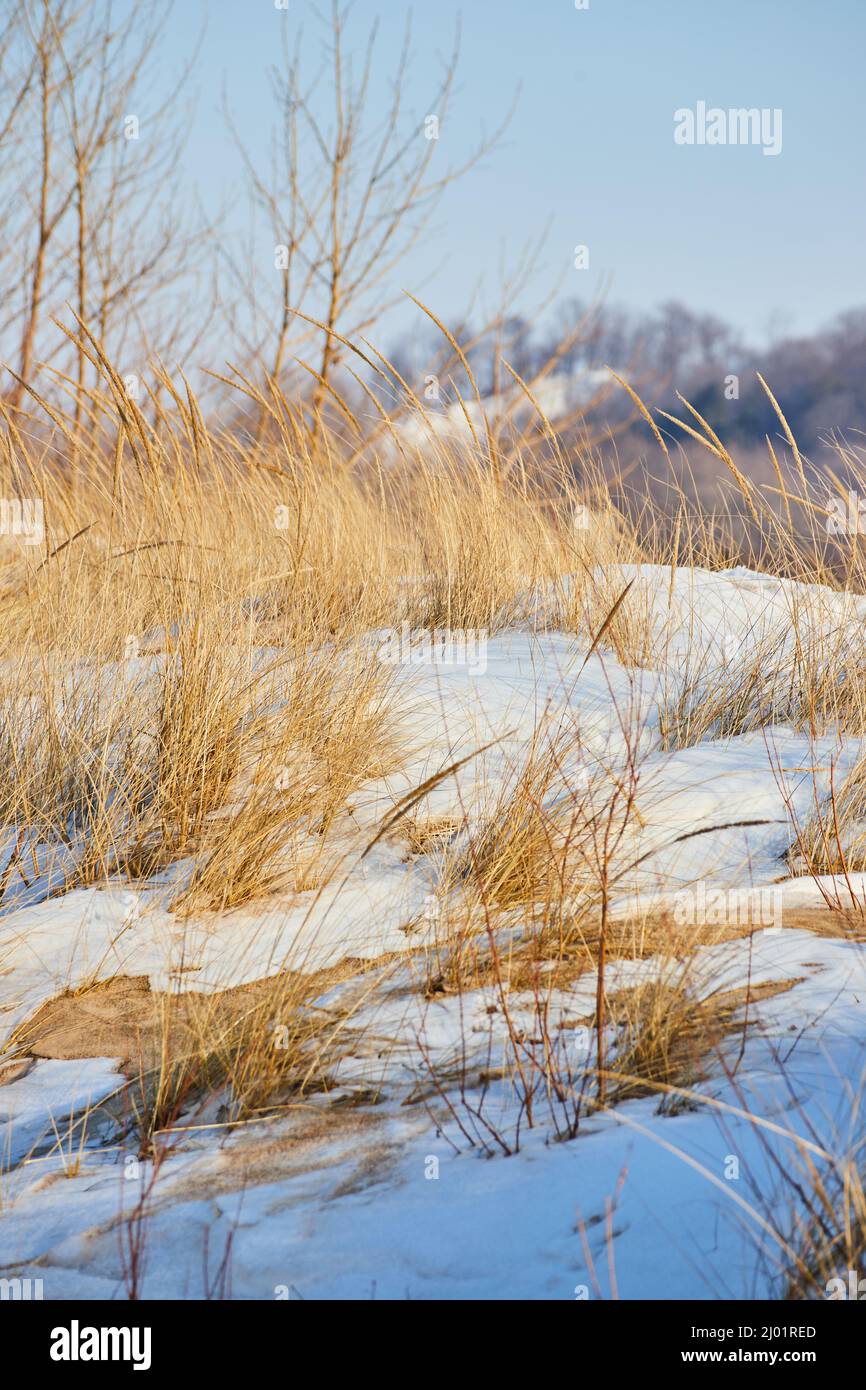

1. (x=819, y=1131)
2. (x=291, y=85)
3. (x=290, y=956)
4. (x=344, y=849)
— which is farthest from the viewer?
(x=291, y=85)

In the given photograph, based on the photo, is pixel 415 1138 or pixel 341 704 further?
pixel 341 704

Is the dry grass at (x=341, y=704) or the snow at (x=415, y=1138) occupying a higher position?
the dry grass at (x=341, y=704)

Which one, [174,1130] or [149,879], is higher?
[149,879]

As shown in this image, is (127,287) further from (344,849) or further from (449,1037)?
(449,1037)

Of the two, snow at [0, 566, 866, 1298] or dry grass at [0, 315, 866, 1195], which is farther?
dry grass at [0, 315, 866, 1195]

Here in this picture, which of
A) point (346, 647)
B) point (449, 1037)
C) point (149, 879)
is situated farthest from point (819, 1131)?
point (346, 647)

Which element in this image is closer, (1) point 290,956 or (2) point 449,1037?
(2) point 449,1037

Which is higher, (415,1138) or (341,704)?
(341,704)

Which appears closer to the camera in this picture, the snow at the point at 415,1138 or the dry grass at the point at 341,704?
the snow at the point at 415,1138

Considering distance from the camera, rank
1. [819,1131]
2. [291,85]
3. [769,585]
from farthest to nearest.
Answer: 1. [291,85]
2. [769,585]
3. [819,1131]

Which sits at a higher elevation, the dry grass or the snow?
the dry grass
